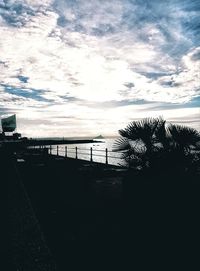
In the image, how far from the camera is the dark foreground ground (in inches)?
182

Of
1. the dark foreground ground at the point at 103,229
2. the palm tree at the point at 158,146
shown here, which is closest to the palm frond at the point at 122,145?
the palm tree at the point at 158,146

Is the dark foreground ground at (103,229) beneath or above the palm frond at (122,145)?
beneath

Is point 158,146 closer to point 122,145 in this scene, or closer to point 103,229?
point 122,145

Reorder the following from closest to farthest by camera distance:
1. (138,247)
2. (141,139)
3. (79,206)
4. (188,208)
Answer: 1. (138,247)
2. (188,208)
3. (141,139)
4. (79,206)

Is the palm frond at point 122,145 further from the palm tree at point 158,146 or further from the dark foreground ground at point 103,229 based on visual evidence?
the dark foreground ground at point 103,229

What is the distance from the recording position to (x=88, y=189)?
9.95 meters

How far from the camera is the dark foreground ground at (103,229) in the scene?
4.61 metres

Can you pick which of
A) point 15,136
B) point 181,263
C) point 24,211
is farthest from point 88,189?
point 15,136

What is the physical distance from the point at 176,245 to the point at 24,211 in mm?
4055

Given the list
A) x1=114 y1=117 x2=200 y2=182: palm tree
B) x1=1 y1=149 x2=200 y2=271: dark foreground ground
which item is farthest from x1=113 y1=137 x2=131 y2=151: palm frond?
x1=1 y1=149 x2=200 y2=271: dark foreground ground

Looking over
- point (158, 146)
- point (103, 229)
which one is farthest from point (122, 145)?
point (103, 229)

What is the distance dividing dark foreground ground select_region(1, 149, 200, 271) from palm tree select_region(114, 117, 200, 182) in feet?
1.64

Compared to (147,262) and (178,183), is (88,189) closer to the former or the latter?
(178,183)

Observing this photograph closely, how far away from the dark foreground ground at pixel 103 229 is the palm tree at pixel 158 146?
50 centimetres
